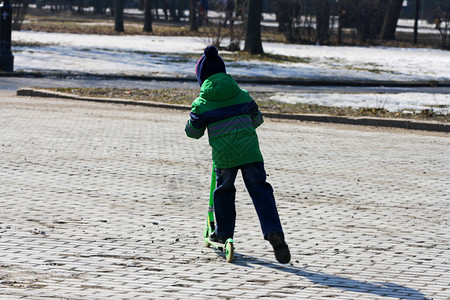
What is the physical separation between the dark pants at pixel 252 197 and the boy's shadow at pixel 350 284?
28cm

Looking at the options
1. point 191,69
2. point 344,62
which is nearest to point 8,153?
point 191,69

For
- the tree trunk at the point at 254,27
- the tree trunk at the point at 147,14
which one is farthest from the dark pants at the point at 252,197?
the tree trunk at the point at 147,14

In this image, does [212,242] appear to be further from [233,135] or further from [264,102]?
[264,102]

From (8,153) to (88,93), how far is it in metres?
7.06

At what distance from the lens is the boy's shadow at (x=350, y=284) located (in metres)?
5.23

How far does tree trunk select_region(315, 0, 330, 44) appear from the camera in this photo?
3450cm

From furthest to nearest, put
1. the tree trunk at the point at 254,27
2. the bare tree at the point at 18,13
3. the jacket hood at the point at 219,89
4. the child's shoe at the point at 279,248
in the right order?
the bare tree at the point at 18,13, the tree trunk at the point at 254,27, the jacket hood at the point at 219,89, the child's shoe at the point at 279,248

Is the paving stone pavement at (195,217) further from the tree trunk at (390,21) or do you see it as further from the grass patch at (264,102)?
the tree trunk at (390,21)

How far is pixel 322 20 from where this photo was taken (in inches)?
1427

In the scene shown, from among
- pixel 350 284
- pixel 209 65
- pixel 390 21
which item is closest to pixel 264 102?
pixel 209 65

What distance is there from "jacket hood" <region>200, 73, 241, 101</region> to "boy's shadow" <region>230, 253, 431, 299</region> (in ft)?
4.09

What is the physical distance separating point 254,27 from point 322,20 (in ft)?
31.8

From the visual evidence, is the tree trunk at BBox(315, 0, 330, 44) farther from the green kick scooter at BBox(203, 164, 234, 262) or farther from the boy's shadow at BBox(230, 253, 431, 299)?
the boy's shadow at BBox(230, 253, 431, 299)

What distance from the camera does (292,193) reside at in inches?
331
